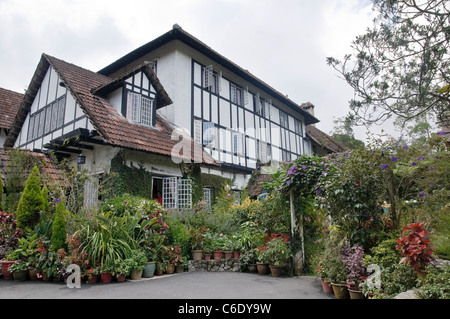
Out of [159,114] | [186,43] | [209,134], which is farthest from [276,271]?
[186,43]

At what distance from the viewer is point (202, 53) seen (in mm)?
14617

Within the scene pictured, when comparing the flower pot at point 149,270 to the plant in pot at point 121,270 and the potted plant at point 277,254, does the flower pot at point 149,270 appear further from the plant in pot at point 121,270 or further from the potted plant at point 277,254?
the potted plant at point 277,254

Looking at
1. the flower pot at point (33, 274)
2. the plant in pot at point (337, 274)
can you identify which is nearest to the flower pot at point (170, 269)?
the flower pot at point (33, 274)

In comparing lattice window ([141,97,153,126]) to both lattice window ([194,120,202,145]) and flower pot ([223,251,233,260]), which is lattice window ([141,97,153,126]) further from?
flower pot ([223,251,233,260])

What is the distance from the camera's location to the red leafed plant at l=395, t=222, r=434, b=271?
12.8 ft

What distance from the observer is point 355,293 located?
14.6ft

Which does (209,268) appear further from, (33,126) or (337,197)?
(33,126)

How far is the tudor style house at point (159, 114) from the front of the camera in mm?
10500

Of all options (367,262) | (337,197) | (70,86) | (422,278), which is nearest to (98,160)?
(70,86)

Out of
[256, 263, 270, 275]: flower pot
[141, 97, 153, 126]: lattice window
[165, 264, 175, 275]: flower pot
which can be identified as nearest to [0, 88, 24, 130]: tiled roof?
[141, 97, 153, 126]: lattice window

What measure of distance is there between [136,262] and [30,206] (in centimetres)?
347

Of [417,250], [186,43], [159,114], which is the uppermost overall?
[186,43]

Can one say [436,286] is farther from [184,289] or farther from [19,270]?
[19,270]

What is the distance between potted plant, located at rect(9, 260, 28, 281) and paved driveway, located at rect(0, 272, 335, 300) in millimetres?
183
